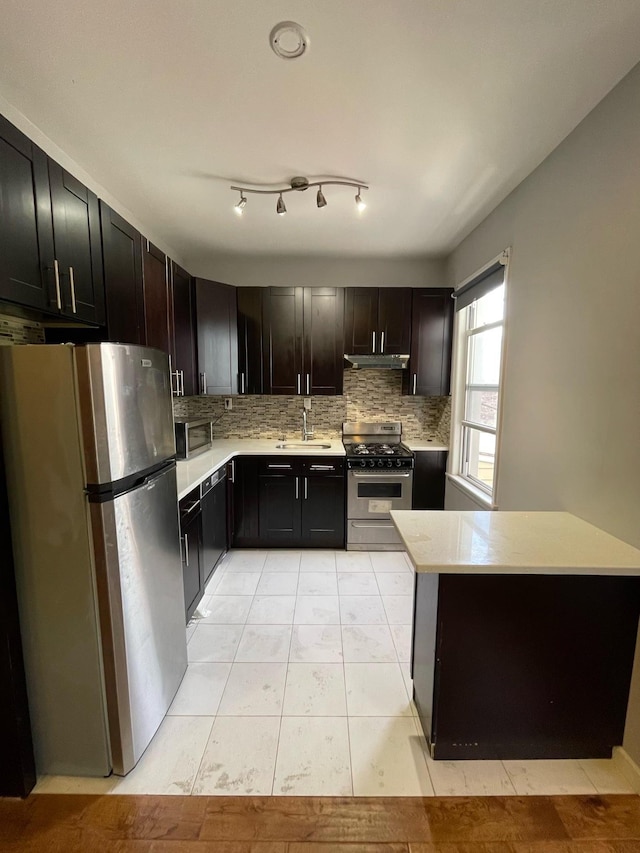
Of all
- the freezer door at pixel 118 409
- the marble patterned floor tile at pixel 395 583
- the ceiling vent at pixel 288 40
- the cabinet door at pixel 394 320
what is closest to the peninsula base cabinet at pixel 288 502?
the marble patterned floor tile at pixel 395 583

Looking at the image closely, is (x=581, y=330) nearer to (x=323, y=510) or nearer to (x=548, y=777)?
(x=548, y=777)

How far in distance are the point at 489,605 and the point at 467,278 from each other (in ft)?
8.40

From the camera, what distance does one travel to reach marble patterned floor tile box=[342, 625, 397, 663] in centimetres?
197

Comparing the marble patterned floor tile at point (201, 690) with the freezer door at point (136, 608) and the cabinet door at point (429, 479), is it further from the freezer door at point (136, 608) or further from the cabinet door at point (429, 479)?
the cabinet door at point (429, 479)

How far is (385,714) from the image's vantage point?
1.64 meters

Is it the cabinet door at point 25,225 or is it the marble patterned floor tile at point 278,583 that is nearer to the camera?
the cabinet door at point 25,225

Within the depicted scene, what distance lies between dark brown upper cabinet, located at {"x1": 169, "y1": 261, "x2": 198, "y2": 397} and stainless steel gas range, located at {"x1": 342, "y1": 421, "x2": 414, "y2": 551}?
150 centimetres

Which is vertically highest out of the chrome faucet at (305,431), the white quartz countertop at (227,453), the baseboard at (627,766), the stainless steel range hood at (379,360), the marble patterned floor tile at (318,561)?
the stainless steel range hood at (379,360)

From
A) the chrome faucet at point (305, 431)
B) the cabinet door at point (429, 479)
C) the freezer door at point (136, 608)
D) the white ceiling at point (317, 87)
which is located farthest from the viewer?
the chrome faucet at point (305, 431)

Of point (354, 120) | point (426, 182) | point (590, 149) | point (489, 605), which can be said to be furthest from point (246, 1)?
point (489, 605)

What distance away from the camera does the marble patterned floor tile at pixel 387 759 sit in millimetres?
1338

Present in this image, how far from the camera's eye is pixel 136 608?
1.40m

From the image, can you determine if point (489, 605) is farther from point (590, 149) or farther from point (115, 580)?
point (590, 149)

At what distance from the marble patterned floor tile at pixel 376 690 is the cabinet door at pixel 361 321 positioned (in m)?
2.50
